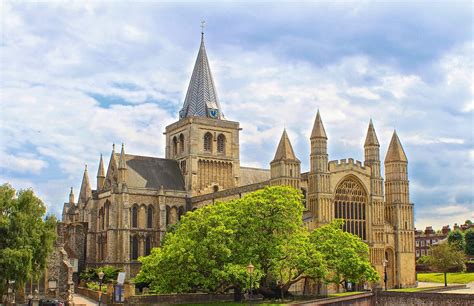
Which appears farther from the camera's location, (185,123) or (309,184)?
(185,123)

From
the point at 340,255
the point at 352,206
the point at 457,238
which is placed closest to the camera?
the point at 340,255

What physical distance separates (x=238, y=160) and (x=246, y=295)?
36890 mm

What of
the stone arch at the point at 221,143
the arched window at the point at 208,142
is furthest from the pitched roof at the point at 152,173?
the stone arch at the point at 221,143

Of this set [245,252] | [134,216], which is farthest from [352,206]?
[134,216]

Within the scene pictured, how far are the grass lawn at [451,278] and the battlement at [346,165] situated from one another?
18570mm

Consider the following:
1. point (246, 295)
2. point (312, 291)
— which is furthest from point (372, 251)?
point (246, 295)

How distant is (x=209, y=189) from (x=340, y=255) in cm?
3468

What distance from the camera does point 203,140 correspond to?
3647 inches

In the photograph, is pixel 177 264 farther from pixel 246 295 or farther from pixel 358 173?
pixel 358 173

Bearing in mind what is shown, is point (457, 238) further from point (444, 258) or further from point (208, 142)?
point (208, 142)

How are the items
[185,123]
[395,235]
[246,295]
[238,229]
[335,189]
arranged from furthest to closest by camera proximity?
[185,123], [395,235], [335,189], [246,295], [238,229]

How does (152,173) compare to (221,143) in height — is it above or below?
below

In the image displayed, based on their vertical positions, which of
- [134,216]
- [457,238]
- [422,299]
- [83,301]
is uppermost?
[134,216]

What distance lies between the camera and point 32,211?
2083 inches
